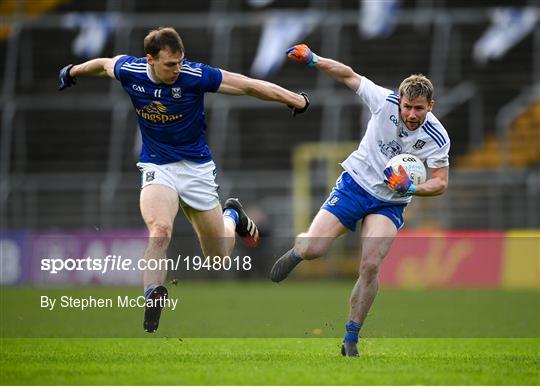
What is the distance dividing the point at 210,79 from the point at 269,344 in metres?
2.52

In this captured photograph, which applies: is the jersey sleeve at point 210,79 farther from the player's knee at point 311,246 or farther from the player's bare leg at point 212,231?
Result: the player's knee at point 311,246

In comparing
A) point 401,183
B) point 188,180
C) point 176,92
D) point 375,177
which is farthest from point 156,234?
point 401,183

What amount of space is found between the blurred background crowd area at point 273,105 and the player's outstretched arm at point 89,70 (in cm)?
1160

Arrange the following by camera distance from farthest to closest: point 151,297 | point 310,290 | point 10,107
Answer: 1. point 10,107
2. point 310,290
3. point 151,297

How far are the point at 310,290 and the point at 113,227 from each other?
4.54 metres

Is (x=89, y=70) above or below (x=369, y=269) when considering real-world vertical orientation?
above

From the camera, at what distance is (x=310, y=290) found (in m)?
18.4

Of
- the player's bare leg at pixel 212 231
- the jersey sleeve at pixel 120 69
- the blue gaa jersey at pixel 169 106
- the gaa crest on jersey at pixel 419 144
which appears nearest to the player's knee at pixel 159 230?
the blue gaa jersey at pixel 169 106

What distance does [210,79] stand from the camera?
866cm

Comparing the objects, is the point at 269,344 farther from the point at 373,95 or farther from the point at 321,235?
the point at 373,95

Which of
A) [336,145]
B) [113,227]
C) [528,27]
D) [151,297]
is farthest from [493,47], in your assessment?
[151,297]

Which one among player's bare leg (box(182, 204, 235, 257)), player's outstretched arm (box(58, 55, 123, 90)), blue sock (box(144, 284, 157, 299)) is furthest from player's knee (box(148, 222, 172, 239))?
player's outstretched arm (box(58, 55, 123, 90))

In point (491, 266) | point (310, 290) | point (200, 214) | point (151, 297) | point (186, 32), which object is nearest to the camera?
point (151, 297)

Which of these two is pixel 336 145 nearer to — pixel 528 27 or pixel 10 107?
pixel 528 27
